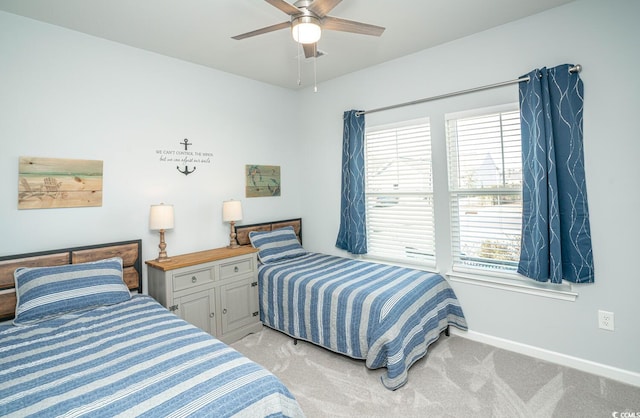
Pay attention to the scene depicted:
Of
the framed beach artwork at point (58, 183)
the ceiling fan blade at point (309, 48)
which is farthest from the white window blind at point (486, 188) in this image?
the framed beach artwork at point (58, 183)

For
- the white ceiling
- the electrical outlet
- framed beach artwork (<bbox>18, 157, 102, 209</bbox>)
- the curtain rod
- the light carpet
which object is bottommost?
the light carpet

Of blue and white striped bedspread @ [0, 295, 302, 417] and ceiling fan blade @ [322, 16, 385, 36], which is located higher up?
ceiling fan blade @ [322, 16, 385, 36]

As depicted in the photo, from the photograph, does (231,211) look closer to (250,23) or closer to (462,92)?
(250,23)

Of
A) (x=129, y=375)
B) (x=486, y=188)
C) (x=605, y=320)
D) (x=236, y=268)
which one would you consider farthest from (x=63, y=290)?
(x=605, y=320)

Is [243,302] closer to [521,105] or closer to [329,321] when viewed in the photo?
[329,321]

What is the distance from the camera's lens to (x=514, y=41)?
2.60 meters

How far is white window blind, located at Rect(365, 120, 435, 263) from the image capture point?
3180 millimetres

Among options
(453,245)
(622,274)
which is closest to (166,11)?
(453,245)

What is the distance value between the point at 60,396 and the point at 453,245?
9.59 feet

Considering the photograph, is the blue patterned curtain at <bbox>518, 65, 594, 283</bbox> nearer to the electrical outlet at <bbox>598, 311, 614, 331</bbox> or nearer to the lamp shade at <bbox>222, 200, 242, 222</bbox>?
the electrical outlet at <bbox>598, 311, 614, 331</bbox>

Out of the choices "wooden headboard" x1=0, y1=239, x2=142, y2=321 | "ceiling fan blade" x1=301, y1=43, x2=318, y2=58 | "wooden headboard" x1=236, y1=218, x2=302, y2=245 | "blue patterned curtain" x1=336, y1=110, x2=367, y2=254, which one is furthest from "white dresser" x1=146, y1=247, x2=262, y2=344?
"ceiling fan blade" x1=301, y1=43, x2=318, y2=58

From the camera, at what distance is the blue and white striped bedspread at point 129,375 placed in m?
1.18

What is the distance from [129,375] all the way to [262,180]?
2705 mm

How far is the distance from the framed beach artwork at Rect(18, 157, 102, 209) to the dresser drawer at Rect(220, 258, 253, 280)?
1.16 m
